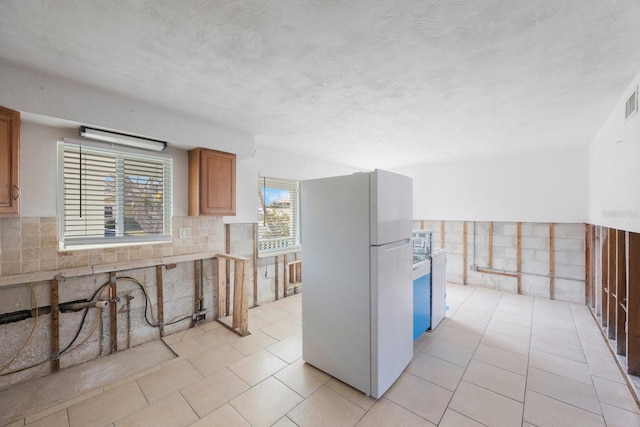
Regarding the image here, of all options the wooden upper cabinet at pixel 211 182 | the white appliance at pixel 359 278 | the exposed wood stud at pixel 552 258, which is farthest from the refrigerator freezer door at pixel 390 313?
the exposed wood stud at pixel 552 258

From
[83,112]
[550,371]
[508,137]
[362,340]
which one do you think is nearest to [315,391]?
[362,340]

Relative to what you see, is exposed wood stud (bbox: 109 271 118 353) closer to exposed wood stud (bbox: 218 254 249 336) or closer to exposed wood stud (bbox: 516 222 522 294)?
exposed wood stud (bbox: 218 254 249 336)

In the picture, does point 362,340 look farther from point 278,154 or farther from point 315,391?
point 278,154

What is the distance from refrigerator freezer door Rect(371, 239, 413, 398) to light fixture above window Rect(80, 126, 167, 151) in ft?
9.13

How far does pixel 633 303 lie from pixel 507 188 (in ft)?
10.3

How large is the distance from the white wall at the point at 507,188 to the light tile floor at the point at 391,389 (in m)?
2.26

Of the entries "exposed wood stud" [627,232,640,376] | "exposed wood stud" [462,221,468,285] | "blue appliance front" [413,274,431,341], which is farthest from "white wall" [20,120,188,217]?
"exposed wood stud" [462,221,468,285]

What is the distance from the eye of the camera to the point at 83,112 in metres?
2.37

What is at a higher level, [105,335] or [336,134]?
[336,134]

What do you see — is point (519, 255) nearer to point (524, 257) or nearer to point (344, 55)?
point (524, 257)

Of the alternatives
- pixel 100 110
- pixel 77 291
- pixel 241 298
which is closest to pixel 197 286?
pixel 241 298

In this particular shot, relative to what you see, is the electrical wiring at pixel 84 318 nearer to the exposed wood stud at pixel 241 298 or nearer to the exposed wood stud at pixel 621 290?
the exposed wood stud at pixel 241 298

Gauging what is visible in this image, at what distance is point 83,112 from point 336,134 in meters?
2.81

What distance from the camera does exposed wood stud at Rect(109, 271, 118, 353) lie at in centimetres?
286
